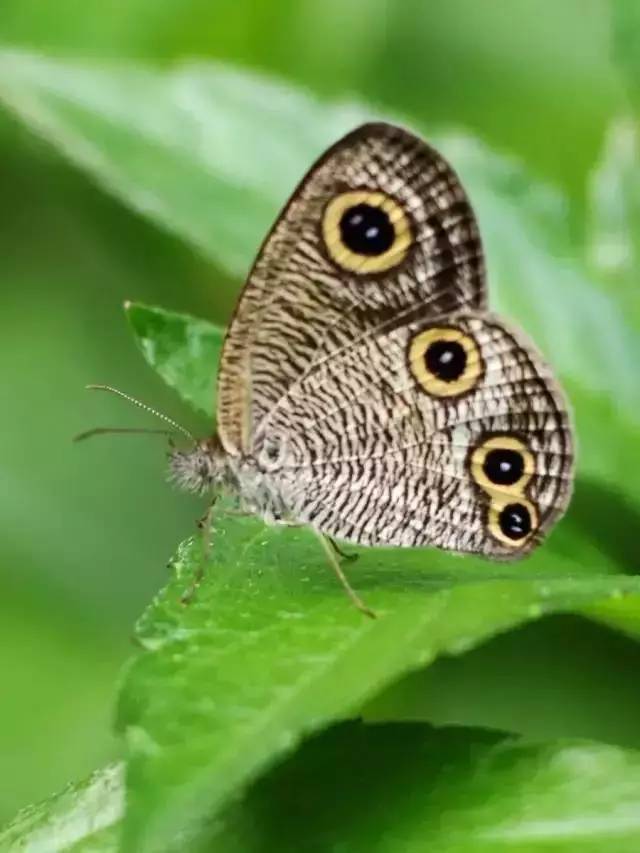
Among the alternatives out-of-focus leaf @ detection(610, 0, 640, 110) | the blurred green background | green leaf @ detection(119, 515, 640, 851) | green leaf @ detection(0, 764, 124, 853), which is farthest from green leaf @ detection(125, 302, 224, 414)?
the blurred green background

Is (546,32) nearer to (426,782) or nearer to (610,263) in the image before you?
(610,263)

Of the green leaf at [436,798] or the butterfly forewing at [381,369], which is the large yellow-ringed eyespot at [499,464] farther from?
the green leaf at [436,798]

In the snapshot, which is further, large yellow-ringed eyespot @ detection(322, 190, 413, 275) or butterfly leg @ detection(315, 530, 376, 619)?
large yellow-ringed eyespot @ detection(322, 190, 413, 275)

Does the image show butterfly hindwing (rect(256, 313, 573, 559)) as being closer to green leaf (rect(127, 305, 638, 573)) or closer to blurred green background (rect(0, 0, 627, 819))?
green leaf (rect(127, 305, 638, 573))

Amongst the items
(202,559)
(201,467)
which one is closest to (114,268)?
(201,467)

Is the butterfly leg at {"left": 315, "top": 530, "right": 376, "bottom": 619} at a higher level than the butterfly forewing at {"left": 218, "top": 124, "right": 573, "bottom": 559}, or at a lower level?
lower

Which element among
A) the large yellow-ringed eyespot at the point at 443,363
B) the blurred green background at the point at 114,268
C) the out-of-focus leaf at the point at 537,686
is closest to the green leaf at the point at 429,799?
the large yellow-ringed eyespot at the point at 443,363

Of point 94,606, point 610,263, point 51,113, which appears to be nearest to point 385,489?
point 610,263
